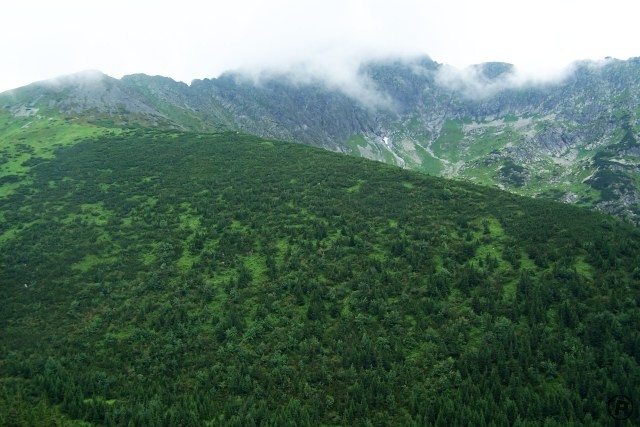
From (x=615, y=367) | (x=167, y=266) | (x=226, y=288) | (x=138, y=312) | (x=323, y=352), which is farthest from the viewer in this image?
(x=167, y=266)

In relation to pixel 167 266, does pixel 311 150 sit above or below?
above

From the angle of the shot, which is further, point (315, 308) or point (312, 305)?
point (312, 305)

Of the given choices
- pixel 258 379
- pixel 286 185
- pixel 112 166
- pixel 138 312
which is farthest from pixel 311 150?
pixel 258 379

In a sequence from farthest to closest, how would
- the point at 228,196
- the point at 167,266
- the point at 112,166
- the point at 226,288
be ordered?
the point at 112,166 → the point at 228,196 → the point at 167,266 → the point at 226,288

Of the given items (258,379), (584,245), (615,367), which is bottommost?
(258,379)

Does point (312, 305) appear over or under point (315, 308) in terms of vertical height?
over

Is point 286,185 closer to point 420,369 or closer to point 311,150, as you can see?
point 311,150

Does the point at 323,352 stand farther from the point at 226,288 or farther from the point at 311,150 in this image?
the point at 311,150

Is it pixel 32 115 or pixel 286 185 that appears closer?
pixel 286 185
